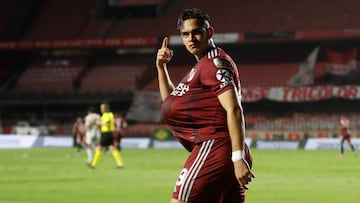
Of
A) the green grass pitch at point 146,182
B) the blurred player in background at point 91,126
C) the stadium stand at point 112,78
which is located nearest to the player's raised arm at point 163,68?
the green grass pitch at point 146,182

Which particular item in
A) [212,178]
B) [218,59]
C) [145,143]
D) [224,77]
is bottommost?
[145,143]

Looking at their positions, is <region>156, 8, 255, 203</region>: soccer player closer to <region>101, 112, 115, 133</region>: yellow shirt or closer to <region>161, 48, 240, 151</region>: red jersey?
<region>161, 48, 240, 151</region>: red jersey

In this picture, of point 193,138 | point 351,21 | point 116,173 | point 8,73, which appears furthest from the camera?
point 8,73

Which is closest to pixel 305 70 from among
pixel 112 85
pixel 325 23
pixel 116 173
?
pixel 325 23

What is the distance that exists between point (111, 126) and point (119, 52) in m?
34.9

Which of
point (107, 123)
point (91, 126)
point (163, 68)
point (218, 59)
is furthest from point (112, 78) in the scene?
point (218, 59)

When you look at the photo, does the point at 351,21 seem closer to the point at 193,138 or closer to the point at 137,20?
the point at 137,20

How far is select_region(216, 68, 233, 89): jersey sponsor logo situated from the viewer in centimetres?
717

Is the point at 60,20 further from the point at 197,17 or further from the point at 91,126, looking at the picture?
the point at 197,17

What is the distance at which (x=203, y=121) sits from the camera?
7.52m

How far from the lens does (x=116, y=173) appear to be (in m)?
28.6

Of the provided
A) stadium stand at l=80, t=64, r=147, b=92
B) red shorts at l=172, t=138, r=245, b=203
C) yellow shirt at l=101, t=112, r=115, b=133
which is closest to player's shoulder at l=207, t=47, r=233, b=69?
red shorts at l=172, t=138, r=245, b=203

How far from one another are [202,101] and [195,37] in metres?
0.51

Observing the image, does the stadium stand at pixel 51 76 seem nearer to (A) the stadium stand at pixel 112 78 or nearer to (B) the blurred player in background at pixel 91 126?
(A) the stadium stand at pixel 112 78
